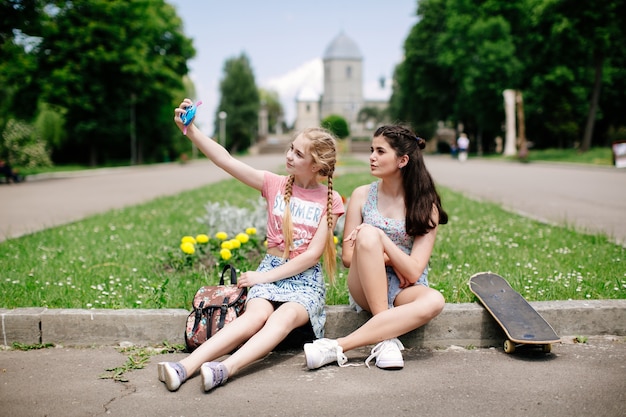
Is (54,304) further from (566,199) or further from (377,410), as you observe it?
(566,199)

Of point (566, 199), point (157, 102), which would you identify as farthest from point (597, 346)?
point (157, 102)

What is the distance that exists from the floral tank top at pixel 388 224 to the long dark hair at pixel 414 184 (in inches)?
2.4

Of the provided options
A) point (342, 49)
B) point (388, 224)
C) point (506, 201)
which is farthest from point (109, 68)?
point (342, 49)

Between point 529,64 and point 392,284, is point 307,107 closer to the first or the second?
point 529,64

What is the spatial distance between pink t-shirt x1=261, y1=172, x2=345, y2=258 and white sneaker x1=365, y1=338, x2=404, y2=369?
777 mm

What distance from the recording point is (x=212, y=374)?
303 centimetres

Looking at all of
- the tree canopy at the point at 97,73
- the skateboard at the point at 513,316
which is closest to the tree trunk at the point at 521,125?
the tree canopy at the point at 97,73

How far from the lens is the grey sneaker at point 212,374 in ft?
9.90

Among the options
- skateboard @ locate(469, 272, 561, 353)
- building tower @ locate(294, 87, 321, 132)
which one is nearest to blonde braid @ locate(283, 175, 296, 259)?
skateboard @ locate(469, 272, 561, 353)

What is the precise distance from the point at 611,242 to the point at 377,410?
4.79 m

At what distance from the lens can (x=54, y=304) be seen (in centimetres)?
426

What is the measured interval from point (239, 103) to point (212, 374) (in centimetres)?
8181

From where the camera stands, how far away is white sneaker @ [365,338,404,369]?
11.2 feet

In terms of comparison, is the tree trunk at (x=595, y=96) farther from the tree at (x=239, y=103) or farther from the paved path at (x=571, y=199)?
the tree at (x=239, y=103)
